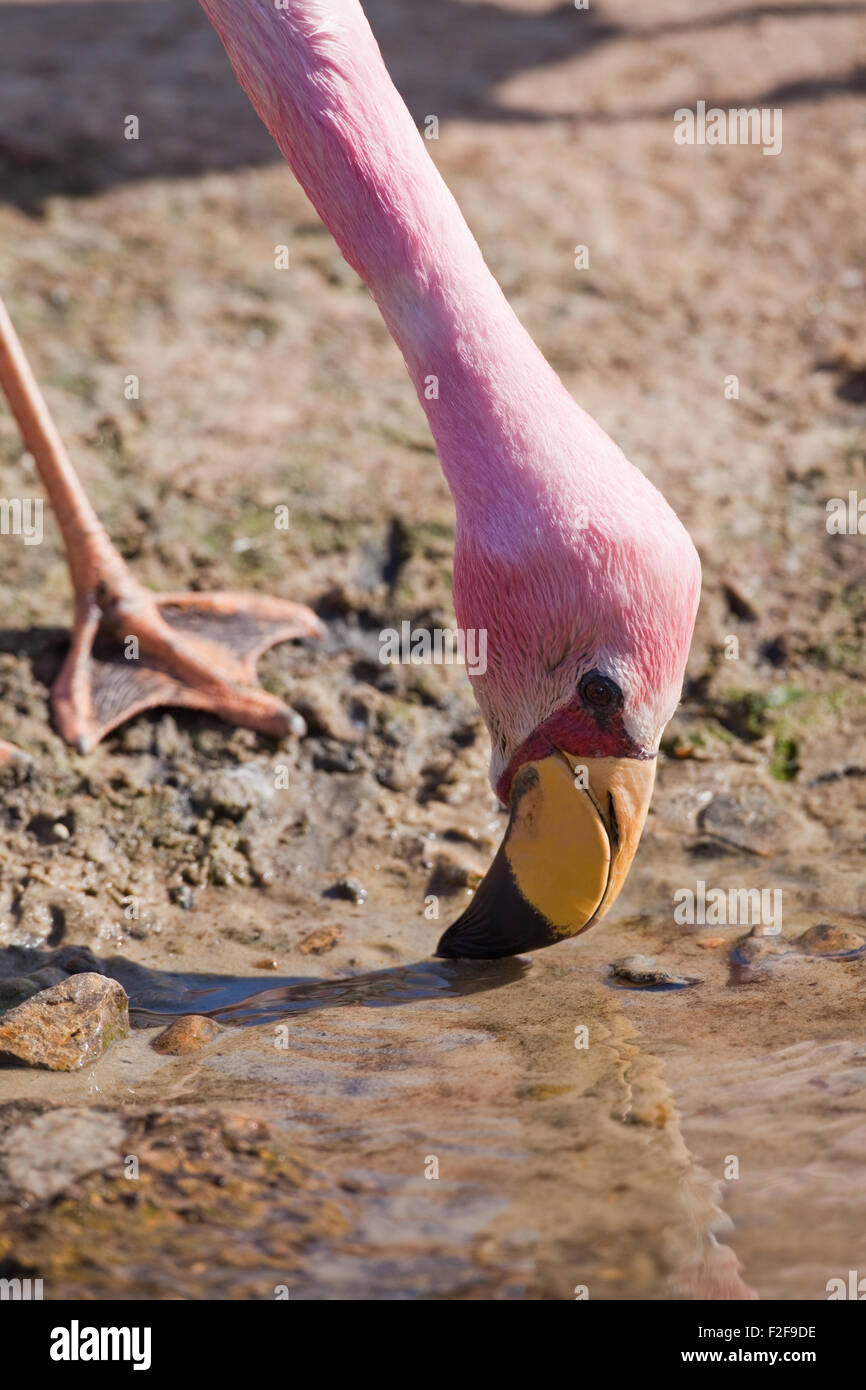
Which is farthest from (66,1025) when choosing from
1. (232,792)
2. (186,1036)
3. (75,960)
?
(232,792)

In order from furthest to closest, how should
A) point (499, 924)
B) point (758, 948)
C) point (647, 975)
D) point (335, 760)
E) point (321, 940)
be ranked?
point (335, 760) → point (321, 940) → point (758, 948) → point (647, 975) → point (499, 924)

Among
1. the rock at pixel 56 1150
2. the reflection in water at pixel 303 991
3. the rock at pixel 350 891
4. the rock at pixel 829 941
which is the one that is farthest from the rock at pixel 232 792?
the rock at pixel 829 941

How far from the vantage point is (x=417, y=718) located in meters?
3.88

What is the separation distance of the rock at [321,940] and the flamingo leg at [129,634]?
2.29 ft

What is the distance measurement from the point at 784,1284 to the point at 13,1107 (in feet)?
4.25

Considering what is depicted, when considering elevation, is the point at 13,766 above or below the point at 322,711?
below

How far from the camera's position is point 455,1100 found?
2.46m

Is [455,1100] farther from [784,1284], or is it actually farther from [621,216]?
[621,216]

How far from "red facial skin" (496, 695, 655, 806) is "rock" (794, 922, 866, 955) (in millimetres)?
625

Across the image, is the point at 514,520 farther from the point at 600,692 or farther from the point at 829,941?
the point at 829,941

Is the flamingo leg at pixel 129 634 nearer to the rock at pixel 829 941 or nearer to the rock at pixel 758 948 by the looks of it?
the rock at pixel 758 948

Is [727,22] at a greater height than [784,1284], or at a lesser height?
greater

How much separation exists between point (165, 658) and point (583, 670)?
152 centimetres

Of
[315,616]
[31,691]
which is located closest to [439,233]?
[315,616]
